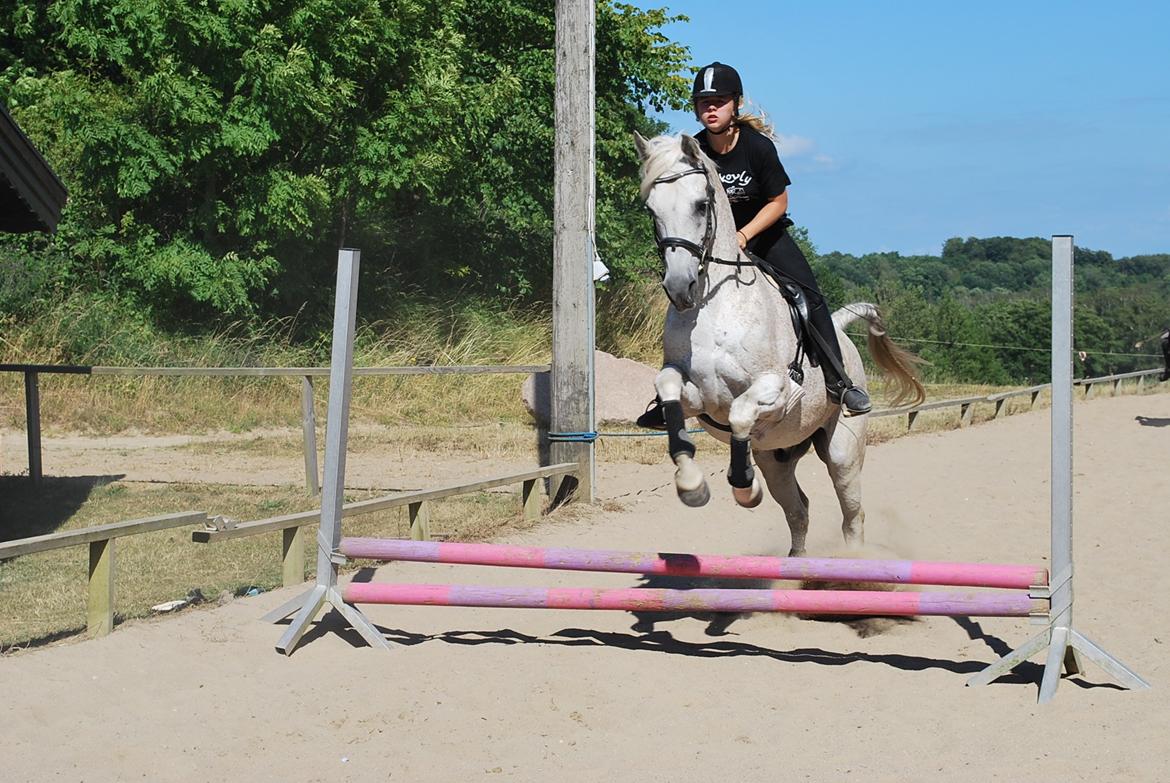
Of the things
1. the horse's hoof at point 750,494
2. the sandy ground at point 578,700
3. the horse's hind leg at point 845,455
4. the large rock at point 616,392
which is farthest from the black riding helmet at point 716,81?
the large rock at point 616,392

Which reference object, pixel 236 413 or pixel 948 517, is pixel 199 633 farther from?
pixel 236 413

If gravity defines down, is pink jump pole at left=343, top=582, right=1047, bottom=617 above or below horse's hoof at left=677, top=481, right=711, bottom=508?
below

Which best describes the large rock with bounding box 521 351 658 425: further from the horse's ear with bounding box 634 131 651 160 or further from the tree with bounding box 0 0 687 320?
the horse's ear with bounding box 634 131 651 160

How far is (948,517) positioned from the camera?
9.36 meters

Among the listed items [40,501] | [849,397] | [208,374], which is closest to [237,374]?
[208,374]

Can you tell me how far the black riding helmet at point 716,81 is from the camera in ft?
17.8

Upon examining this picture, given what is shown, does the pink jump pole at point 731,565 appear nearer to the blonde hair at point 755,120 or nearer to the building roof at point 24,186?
the blonde hair at point 755,120

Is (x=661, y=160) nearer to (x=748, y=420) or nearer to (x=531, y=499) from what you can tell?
(x=748, y=420)

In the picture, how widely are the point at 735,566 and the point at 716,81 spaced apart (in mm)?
2227

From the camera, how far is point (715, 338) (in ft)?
17.3

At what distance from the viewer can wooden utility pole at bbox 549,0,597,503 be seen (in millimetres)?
9281

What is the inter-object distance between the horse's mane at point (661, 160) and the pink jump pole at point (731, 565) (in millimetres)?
1593

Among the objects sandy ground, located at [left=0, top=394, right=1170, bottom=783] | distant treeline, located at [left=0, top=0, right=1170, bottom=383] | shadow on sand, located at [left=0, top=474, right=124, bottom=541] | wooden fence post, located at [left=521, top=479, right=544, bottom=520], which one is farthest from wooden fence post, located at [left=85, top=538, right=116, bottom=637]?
distant treeline, located at [left=0, top=0, right=1170, bottom=383]

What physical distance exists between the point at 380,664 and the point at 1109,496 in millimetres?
7329
